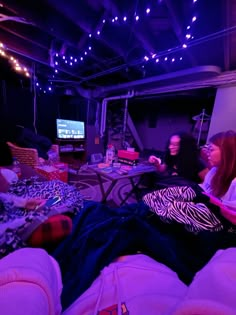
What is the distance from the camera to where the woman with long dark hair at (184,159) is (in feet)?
6.04

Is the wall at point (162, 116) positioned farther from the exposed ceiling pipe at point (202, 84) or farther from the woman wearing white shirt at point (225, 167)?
the woman wearing white shirt at point (225, 167)

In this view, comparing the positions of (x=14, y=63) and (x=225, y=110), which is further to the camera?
(x=14, y=63)

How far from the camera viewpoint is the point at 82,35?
2291 mm

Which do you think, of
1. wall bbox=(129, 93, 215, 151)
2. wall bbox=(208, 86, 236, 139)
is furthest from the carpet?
wall bbox=(129, 93, 215, 151)

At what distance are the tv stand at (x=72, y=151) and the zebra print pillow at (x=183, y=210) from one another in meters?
3.44

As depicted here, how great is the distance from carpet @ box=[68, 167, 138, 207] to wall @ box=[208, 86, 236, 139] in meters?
2.22

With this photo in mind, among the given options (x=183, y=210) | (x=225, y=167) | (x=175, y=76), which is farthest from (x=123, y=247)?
(x=175, y=76)

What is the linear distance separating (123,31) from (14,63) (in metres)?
2.47

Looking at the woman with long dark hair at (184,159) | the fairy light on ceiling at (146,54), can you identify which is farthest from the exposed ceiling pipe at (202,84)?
the woman with long dark hair at (184,159)

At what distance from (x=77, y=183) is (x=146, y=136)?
466 cm

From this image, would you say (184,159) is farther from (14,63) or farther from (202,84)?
(14,63)

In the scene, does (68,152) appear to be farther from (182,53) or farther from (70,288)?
(70,288)

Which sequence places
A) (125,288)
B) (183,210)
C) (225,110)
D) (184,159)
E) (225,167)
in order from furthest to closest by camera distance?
(225,110)
(184,159)
(225,167)
(183,210)
(125,288)

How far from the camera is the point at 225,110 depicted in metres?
2.94
